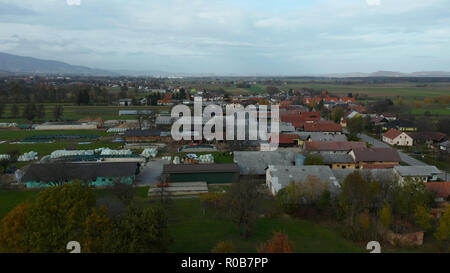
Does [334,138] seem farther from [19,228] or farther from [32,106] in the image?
[32,106]

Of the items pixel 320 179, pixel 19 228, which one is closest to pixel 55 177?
pixel 19 228

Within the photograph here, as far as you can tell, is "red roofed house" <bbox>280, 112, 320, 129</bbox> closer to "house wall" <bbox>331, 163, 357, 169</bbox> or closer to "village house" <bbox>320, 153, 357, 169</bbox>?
"village house" <bbox>320, 153, 357, 169</bbox>

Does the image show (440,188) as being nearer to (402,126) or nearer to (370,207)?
(370,207)

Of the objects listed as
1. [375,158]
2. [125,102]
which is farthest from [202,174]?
[125,102]

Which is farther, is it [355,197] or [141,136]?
[141,136]

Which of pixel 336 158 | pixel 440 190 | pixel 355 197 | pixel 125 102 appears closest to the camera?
pixel 355 197

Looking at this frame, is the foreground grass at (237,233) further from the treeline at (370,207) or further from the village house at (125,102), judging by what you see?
the village house at (125,102)

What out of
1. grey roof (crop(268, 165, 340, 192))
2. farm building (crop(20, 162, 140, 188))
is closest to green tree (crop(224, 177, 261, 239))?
grey roof (crop(268, 165, 340, 192))
